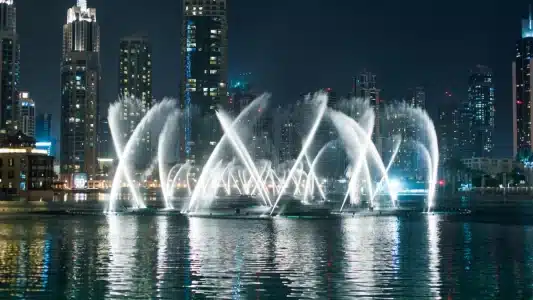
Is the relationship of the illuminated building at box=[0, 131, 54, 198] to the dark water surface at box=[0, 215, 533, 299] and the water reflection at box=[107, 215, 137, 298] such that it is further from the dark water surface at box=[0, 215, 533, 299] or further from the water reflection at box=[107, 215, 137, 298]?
the dark water surface at box=[0, 215, 533, 299]

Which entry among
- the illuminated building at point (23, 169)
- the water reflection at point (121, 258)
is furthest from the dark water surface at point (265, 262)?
the illuminated building at point (23, 169)

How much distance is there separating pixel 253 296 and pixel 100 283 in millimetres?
5995

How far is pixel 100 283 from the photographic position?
28.5 meters

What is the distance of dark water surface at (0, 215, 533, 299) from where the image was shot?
27.0 m

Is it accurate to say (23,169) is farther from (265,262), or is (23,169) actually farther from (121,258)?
(265,262)

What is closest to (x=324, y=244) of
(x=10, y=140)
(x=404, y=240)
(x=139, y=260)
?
(x=404, y=240)

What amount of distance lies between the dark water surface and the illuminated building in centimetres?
9526

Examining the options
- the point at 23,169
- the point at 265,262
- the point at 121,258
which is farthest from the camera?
the point at 23,169

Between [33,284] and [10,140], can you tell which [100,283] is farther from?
[10,140]

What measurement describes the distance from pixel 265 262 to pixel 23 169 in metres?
126

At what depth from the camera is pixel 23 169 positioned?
501 feet

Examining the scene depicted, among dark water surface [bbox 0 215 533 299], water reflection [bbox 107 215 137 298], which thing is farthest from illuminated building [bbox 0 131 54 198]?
dark water surface [bbox 0 215 533 299]

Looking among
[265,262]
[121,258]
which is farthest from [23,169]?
[265,262]

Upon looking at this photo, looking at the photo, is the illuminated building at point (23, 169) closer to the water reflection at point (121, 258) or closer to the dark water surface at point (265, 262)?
the water reflection at point (121, 258)
